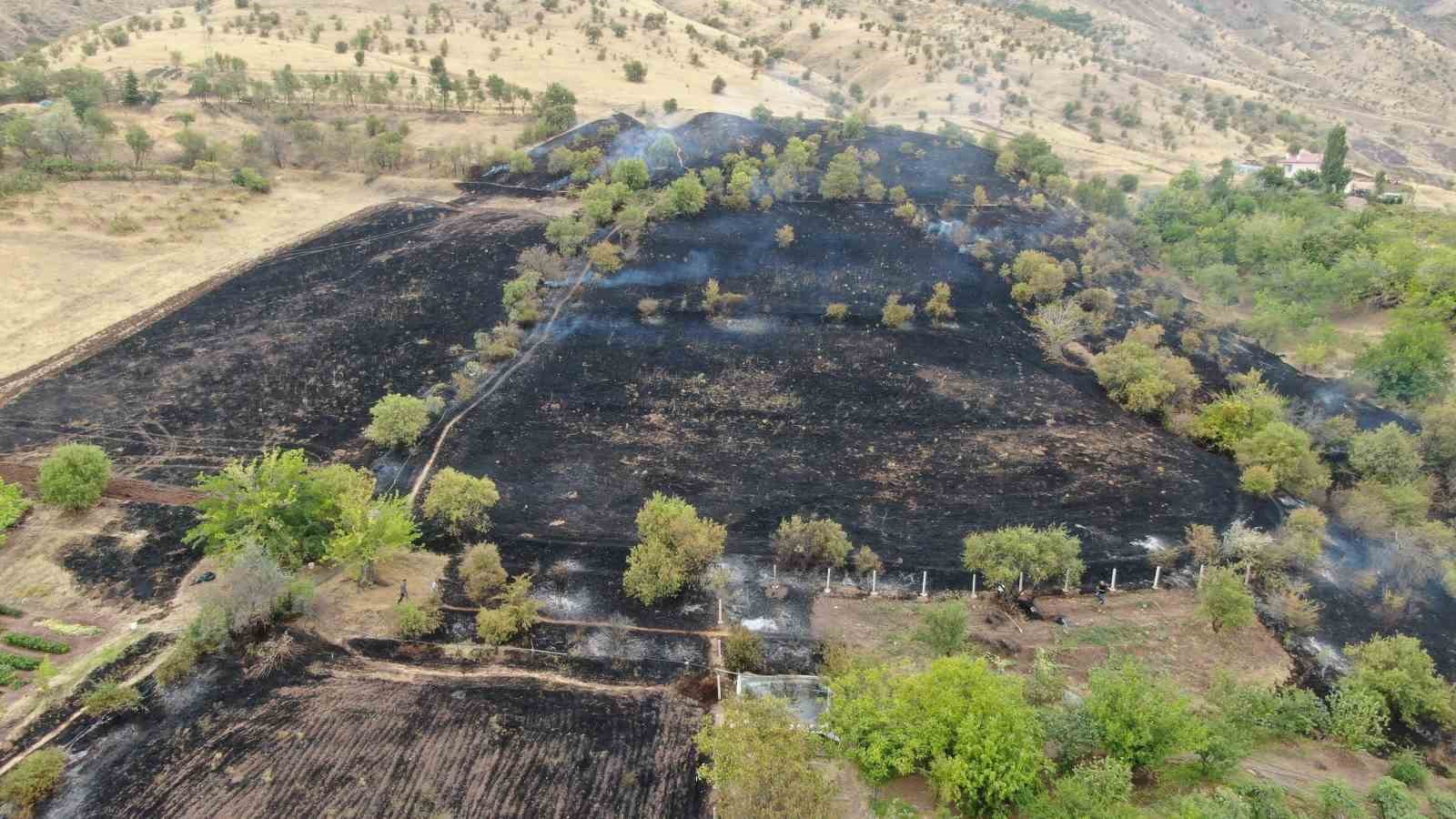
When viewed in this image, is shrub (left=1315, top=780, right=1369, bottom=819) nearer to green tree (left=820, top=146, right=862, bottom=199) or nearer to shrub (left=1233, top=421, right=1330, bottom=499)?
shrub (left=1233, top=421, right=1330, bottom=499)

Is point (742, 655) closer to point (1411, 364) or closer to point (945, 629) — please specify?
point (945, 629)

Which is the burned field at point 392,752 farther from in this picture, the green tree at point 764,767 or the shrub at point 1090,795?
the shrub at point 1090,795

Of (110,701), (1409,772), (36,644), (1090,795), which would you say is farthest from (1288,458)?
(36,644)

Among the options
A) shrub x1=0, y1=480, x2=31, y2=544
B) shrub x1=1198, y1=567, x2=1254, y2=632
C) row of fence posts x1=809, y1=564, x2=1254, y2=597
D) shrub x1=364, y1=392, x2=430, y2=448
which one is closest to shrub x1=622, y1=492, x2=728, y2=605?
row of fence posts x1=809, y1=564, x2=1254, y2=597

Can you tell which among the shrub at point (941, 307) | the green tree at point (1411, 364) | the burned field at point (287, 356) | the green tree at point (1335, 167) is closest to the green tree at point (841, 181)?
the shrub at point (941, 307)

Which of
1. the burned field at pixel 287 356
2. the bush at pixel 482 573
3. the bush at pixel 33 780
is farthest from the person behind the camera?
the burned field at pixel 287 356

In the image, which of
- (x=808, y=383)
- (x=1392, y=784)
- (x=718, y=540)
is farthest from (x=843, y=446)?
(x=1392, y=784)
